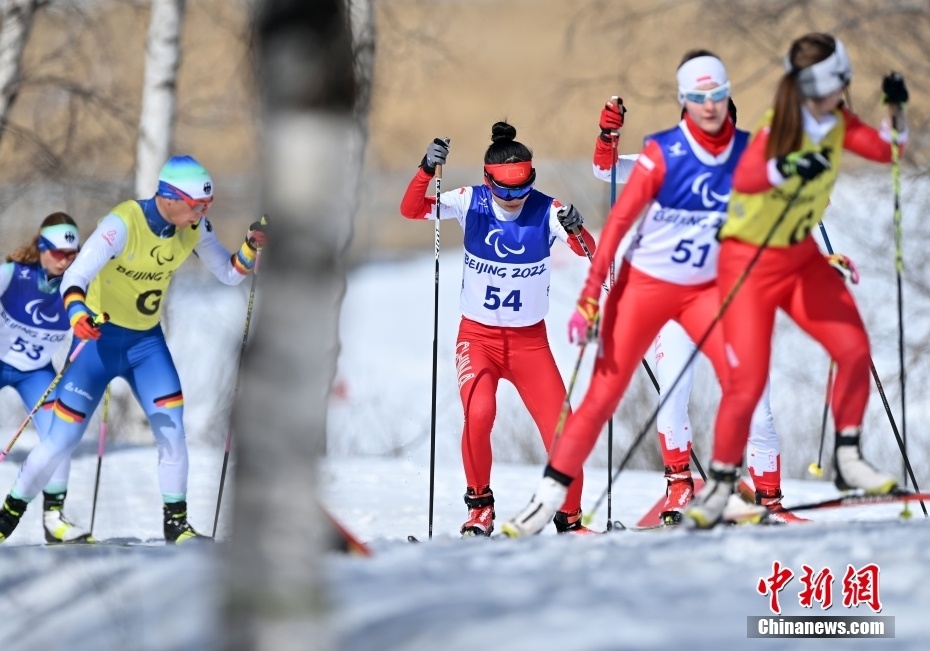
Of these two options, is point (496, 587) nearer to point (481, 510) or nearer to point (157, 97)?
point (481, 510)

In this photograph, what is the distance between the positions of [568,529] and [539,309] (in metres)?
1.22

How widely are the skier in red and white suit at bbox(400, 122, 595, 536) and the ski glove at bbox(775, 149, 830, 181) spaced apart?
80.3 inches

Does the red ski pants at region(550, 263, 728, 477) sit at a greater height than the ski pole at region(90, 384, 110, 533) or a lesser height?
greater

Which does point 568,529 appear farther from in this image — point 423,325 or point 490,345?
point 423,325

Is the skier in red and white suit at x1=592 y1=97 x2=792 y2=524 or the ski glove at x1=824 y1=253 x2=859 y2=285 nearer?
the ski glove at x1=824 y1=253 x2=859 y2=285

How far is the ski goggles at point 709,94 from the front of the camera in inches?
244

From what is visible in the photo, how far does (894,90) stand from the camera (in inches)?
246

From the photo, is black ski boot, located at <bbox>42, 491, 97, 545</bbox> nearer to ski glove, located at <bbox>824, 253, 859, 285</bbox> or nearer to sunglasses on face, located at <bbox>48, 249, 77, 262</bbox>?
sunglasses on face, located at <bbox>48, 249, 77, 262</bbox>

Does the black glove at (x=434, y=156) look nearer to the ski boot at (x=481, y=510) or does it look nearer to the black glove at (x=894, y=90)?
the ski boot at (x=481, y=510)

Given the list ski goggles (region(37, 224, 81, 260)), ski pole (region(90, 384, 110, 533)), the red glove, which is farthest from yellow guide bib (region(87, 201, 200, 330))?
Result: ski goggles (region(37, 224, 81, 260))

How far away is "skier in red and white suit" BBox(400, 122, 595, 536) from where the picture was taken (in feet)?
25.2

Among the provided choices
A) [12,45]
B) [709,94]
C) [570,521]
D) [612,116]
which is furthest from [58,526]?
[12,45]

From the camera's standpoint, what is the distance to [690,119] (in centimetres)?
629

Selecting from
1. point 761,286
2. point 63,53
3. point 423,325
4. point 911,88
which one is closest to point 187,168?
point 761,286
